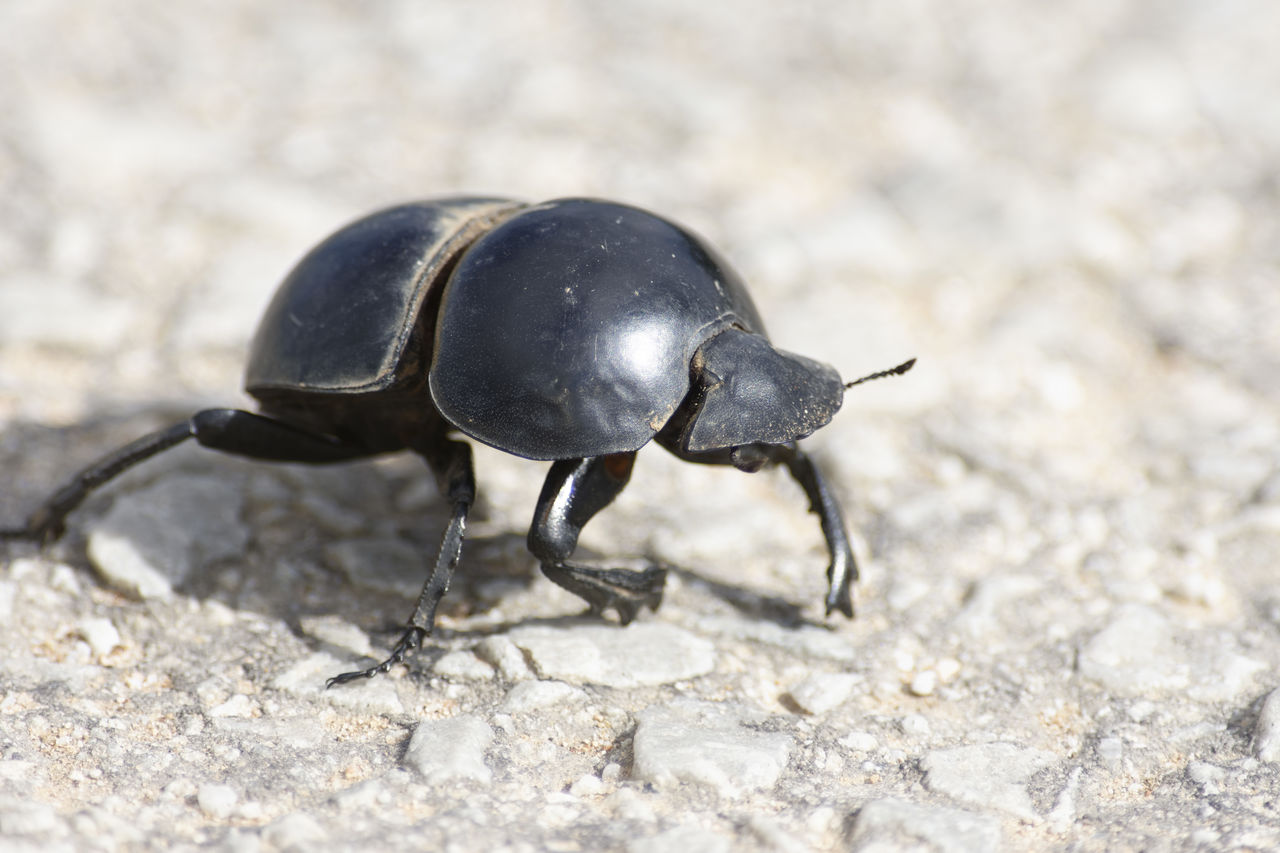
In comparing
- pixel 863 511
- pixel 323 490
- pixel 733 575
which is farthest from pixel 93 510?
pixel 863 511

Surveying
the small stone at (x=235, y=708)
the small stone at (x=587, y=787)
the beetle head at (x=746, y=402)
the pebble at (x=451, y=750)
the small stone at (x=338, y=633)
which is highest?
the beetle head at (x=746, y=402)

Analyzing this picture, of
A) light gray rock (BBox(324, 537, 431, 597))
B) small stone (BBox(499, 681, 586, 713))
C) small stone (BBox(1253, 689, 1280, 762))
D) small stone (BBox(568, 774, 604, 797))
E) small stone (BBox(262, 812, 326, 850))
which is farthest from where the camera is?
light gray rock (BBox(324, 537, 431, 597))

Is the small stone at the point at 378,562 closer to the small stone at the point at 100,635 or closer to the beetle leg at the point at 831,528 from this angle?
the small stone at the point at 100,635

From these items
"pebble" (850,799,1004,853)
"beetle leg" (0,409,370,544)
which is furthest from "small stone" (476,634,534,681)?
"pebble" (850,799,1004,853)

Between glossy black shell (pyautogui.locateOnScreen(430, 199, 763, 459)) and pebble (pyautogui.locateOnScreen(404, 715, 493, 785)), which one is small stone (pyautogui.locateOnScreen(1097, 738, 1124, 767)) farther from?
pebble (pyautogui.locateOnScreen(404, 715, 493, 785))

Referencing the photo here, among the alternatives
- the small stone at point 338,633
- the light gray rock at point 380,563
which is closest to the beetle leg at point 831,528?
the light gray rock at point 380,563
